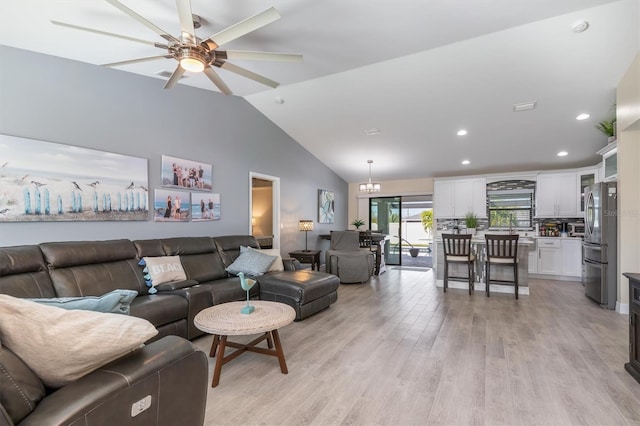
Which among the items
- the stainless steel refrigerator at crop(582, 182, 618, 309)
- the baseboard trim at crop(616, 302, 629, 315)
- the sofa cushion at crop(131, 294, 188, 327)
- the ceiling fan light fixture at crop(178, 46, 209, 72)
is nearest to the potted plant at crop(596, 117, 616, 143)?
the stainless steel refrigerator at crop(582, 182, 618, 309)

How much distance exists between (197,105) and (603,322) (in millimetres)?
5963

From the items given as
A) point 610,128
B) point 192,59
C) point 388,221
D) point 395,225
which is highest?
point 610,128

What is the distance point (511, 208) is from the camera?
6953mm

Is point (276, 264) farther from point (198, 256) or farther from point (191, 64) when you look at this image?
point (191, 64)

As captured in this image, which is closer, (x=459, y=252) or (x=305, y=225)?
(x=459, y=252)

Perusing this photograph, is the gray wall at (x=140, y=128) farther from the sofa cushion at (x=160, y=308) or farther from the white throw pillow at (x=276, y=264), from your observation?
the sofa cushion at (x=160, y=308)

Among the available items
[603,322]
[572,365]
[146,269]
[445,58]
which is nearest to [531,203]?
[603,322]

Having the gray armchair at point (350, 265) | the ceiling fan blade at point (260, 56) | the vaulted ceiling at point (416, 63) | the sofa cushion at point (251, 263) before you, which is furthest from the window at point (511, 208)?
the ceiling fan blade at point (260, 56)

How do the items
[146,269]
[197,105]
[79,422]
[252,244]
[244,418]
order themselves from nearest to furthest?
[79,422]
[244,418]
[146,269]
[197,105]
[252,244]

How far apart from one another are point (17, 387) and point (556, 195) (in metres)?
8.20

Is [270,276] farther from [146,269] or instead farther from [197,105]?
[197,105]

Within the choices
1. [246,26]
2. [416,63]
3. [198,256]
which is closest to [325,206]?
[198,256]

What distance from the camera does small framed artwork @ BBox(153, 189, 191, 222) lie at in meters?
3.88

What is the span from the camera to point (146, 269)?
129 inches
